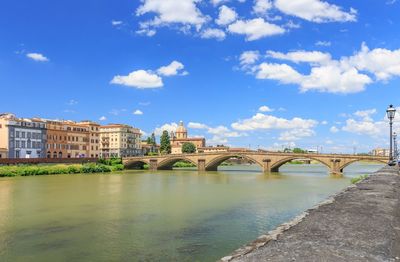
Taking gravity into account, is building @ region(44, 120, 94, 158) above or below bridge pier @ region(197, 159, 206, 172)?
above

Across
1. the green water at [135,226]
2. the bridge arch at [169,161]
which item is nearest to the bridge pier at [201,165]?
the bridge arch at [169,161]

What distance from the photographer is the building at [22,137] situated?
81500 millimetres

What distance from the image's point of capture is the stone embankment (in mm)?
5086

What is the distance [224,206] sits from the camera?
2420cm

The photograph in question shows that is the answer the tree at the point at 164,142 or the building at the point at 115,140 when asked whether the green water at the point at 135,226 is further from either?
the building at the point at 115,140

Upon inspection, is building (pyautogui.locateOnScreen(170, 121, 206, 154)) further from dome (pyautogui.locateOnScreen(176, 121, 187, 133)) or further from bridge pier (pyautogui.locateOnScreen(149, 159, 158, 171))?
bridge pier (pyautogui.locateOnScreen(149, 159, 158, 171))

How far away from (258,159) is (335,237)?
69.0m

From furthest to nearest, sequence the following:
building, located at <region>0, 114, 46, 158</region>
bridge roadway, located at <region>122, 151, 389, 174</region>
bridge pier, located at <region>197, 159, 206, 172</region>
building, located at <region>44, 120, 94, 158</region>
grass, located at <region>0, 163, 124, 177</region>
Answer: building, located at <region>44, 120, 94, 158</region>
building, located at <region>0, 114, 46, 158</region>
bridge pier, located at <region>197, 159, 206, 172</region>
bridge roadway, located at <region>122, 151, 389, 174</region>
grass, located at <region>0, 163, 124, 177</region>

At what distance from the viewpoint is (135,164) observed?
3610 inches

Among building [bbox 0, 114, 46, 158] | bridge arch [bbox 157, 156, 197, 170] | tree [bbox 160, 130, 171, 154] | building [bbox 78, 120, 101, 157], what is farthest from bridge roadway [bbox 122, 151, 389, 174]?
tree [bbox 160, 130, 171, 154]

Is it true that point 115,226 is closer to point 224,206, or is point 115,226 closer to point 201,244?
point 201,244

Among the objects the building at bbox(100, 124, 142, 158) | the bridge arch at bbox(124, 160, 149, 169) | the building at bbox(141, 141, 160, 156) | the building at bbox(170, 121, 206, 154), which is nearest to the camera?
the bridge arch at bbox(124, 160, 149, 169)

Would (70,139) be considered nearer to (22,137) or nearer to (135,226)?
(22,137)

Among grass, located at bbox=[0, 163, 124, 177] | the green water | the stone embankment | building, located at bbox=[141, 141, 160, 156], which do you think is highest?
building, located at bbox=[141, 141, 160, 156]
